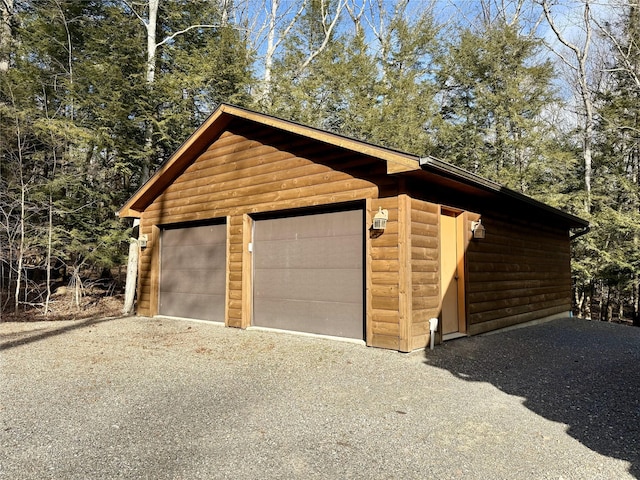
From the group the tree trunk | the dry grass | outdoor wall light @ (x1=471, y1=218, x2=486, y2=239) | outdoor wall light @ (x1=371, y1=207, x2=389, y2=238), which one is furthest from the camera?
the tree trunk

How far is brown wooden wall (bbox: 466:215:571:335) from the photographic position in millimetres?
6953

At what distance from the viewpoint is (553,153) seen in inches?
514

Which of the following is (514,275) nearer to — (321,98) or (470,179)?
(470,179)

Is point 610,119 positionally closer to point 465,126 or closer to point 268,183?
point 465,126

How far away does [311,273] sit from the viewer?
6.68 meters

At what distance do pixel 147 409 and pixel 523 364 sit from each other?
14.4 ft

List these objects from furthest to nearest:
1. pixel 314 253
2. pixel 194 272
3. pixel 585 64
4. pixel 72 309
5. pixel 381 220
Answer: pixel 585 64
pixel 72 309
pixel 194 272
pixel 314 253
pixel 381 220

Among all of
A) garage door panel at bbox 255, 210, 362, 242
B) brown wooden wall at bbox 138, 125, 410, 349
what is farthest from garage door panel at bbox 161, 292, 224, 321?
garage door panel at bbox 255, 210, 362, 242

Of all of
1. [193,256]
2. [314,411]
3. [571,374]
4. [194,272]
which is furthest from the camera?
[193,256]

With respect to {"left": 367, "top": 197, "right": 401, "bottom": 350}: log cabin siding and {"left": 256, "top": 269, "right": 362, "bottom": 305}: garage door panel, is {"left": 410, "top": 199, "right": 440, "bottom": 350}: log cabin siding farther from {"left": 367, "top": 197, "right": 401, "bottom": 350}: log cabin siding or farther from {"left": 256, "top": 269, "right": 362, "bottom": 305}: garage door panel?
{"left": 256, "top": 269, "right": 362, "bottom": 305}: garage door panel

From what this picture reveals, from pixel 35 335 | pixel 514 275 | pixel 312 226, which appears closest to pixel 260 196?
pixel 312 226

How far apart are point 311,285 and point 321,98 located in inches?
397

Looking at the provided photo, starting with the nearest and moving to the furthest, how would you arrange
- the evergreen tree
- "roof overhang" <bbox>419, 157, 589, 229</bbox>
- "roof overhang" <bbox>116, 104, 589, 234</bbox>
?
1. "roof overhang" <bbox>419, 157, 589, 229</bbox>
2. "roof overhang" <bbox>116, 104, 589, 234</bbox>
3. the evergreen tree

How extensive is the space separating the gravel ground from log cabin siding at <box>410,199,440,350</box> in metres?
0.46
